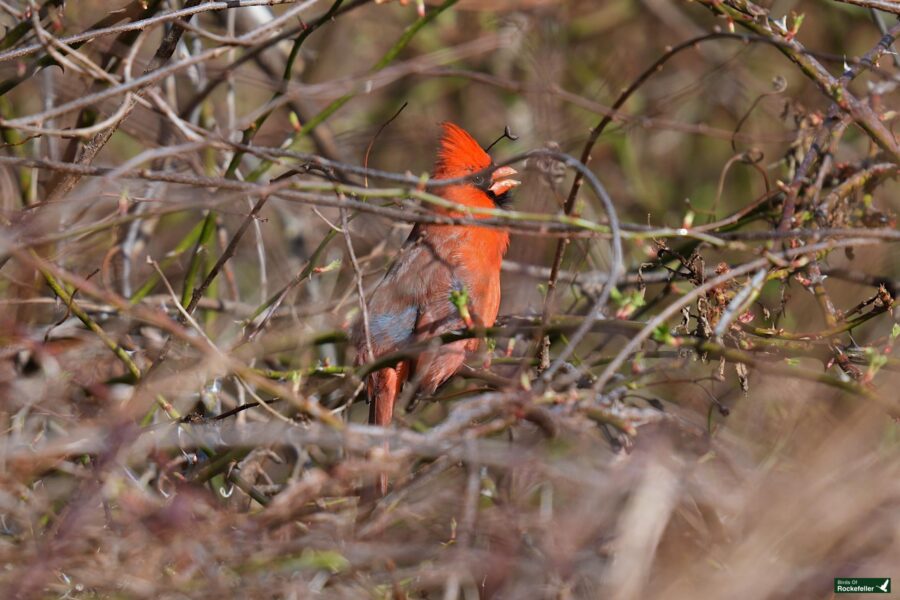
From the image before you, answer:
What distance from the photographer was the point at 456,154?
14.2ft

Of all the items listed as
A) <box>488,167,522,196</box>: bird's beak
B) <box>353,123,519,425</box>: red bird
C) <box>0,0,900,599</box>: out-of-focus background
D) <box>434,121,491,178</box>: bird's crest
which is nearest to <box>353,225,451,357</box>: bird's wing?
<box>353,123,519,425</box>: red bird

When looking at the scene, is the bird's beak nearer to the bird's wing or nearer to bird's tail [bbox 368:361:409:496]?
the bird's wing

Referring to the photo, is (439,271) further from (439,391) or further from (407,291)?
(439,391)

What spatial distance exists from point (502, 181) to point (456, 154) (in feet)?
0.73

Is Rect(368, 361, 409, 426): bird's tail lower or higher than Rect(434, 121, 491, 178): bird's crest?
lower

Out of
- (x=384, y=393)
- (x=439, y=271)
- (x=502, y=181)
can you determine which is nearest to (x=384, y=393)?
(x=384, y=393)

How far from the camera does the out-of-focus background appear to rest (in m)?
2.18

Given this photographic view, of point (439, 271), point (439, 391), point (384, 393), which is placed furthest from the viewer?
point (439, 271)

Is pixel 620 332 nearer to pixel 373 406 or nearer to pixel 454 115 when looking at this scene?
pixel 373 406

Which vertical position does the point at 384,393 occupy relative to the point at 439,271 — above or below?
below

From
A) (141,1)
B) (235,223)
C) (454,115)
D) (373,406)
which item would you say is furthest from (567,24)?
(141,1)

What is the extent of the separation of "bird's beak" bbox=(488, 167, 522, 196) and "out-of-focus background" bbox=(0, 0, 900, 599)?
0.32 metres

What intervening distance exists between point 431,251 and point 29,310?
1561 mm

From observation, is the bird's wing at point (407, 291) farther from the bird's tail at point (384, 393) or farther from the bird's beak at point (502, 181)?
the bird's beak at point (502, 181)
